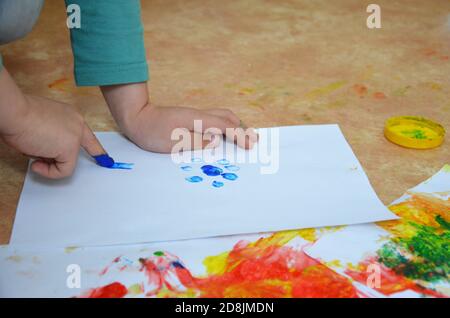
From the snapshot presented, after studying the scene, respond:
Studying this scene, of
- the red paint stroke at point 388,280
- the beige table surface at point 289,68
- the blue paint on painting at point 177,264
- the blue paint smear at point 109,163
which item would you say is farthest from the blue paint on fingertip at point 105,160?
the red paint stroke at point 388,280

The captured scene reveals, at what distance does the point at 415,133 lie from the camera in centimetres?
89

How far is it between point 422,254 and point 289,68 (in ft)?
1.78

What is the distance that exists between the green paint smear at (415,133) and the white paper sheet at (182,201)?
115mm

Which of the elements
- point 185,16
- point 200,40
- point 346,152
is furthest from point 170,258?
point 185,16

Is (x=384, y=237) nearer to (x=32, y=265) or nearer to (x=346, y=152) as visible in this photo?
(x=346, y=152)

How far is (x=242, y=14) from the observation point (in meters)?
1.35

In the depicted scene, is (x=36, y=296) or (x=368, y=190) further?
(x=368, y=190)

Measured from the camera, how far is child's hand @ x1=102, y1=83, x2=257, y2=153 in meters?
0.82

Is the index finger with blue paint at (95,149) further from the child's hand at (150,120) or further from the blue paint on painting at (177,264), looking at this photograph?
the blue paint on painting at (177,264)

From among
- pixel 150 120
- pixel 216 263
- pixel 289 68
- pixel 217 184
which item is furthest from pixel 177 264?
pixel 289 68

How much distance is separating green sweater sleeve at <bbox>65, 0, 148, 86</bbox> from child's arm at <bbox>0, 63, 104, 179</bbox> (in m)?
0.11

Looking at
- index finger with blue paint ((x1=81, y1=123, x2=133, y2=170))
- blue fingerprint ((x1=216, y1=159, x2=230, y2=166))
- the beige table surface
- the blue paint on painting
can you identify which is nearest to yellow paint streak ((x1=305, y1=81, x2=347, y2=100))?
the beige table surface

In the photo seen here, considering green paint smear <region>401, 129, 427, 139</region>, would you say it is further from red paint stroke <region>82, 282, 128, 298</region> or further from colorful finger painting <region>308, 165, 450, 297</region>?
red paint stroke <region>82, 282, 128, 298</region>

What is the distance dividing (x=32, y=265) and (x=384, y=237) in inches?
14.6
